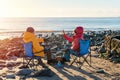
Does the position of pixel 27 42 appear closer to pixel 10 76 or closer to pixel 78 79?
pixel 10 76

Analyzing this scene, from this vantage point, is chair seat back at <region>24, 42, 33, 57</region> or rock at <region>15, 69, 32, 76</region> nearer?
rock at <region>15, 69, 32, 76</region>

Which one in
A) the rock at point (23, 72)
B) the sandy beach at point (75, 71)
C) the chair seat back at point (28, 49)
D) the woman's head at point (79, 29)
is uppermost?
the woman's head at point (79, 29)

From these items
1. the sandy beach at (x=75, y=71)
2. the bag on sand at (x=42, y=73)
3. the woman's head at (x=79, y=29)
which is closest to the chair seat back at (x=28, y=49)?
the sandy beach at (x=75, y=71)

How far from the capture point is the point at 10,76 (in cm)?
1150

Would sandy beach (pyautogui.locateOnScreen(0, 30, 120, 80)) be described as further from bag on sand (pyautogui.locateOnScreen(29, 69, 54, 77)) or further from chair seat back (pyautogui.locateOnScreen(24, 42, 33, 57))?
chair seat back (pyautogui.locateOnScreen(24, 42, 33, 57))

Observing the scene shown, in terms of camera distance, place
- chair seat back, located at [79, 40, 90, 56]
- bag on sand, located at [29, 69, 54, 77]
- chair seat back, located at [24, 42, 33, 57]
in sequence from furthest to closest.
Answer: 1. chair seat back, located at [79, 40, 90, 56]
2. chair seat back, located at [24, 42, 33, 57]
3. bag on sand, located at [29, 69, 54, 77]

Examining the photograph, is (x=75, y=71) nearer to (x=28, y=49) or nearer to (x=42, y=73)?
(x=42, y=73)

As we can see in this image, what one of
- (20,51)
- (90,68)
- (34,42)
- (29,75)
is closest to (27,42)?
(34,42)

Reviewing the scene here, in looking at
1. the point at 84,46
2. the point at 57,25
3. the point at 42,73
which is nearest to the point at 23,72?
the point at 42,73

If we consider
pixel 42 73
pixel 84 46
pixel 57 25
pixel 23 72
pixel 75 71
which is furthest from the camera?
pixel 57 25

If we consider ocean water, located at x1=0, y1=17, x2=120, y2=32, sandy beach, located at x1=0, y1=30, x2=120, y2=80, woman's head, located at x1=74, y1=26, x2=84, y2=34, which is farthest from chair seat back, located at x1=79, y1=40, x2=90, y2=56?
ocean water, located at x1=0, y1=17, x2=120, y2=32

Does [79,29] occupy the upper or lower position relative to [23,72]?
upper

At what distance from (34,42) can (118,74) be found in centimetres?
321

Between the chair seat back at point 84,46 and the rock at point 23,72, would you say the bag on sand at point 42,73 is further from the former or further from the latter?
the chair seat back at point 84,46
